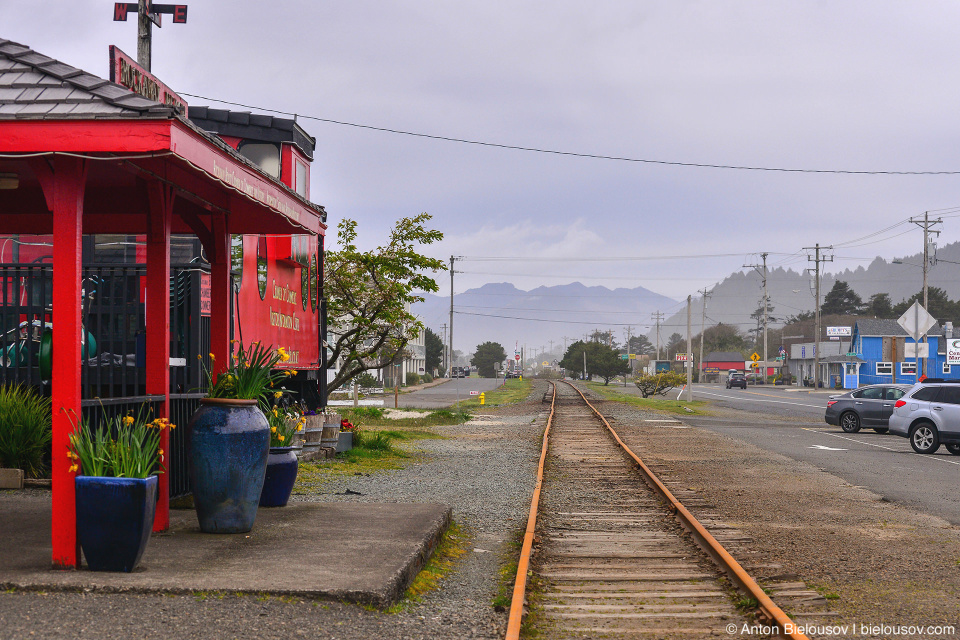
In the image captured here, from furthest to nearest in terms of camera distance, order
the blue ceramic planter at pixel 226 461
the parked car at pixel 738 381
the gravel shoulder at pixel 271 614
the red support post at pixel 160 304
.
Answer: the parked car at pixel 738 381, the red support post at pixel 160 304, the blue ceramic planter at pixel 226 461, the gravel shoulder at pixel 271 614

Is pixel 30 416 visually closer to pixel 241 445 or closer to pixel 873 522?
pixel 241 445

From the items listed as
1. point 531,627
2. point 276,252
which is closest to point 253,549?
point 531,627

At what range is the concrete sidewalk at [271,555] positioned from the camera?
612cm

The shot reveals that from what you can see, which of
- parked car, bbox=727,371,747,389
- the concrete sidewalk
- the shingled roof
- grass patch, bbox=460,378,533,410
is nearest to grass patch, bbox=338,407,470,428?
grass patch, bbox=460,378,533,410

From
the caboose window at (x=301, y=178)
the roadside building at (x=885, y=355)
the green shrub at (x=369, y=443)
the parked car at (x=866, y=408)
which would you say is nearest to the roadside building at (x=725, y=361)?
the roadside building at (x=885, y=355)

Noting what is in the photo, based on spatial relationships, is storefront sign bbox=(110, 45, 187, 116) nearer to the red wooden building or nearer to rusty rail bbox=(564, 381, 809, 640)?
the red wooden building

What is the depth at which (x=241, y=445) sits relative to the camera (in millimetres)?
7848

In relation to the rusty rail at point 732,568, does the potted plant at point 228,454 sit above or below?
above

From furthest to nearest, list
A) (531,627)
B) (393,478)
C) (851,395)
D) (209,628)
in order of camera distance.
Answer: (851,395)
(393,478)
(531,627)
(209,628)

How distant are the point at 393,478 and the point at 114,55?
25.9ft

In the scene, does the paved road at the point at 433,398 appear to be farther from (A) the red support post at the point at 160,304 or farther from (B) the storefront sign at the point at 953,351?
(A) the red support post at the point at 160,304

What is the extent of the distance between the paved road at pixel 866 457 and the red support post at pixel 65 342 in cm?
933

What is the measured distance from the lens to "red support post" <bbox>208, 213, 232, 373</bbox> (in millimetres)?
9562

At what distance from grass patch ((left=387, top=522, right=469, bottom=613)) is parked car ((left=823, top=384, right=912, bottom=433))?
20.1 metres
